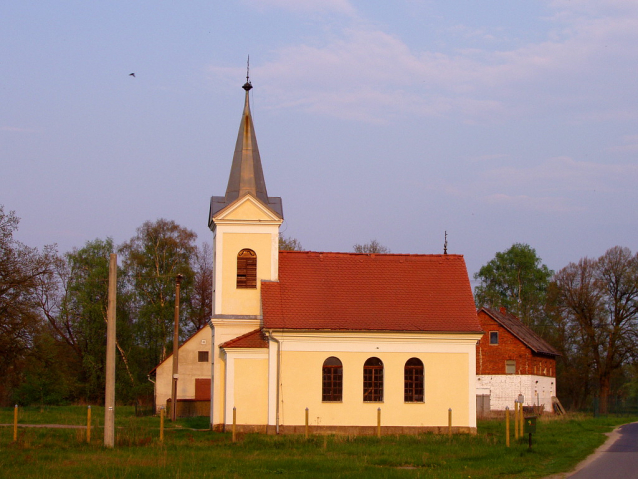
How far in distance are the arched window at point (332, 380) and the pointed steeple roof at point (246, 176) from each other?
6.52 metres

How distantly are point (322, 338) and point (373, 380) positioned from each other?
2.74 m

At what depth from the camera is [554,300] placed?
63.7 m

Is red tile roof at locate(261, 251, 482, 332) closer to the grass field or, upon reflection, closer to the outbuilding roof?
the grass field

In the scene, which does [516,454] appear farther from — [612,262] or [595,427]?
[612,262]

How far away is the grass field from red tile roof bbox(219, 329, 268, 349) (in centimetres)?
346

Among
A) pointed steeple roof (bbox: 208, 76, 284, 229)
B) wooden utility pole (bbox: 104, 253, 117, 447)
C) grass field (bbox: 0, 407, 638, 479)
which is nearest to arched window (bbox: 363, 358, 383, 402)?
grass field (bbox: 0, 407, 638, 479)

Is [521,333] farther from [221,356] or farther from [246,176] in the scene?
[221,356]

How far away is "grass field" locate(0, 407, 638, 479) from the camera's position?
17266mm

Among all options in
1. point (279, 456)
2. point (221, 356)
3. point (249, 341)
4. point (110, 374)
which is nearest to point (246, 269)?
point (249, 341)

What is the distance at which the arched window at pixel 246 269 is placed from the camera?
3125 cm

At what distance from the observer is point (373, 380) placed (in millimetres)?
30109

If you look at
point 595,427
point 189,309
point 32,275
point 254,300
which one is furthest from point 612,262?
point 32,275

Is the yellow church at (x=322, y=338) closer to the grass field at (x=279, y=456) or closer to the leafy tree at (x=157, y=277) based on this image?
the grass field at (x=279, y=456)

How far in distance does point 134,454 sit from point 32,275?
2215cm
